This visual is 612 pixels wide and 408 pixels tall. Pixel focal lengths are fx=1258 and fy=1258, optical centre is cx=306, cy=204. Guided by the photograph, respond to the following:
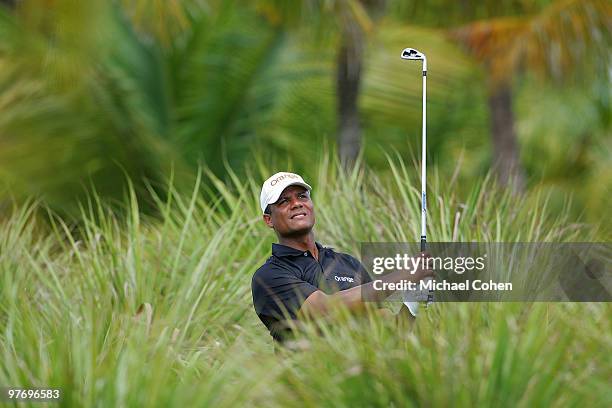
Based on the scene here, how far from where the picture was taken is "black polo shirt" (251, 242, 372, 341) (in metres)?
5.79

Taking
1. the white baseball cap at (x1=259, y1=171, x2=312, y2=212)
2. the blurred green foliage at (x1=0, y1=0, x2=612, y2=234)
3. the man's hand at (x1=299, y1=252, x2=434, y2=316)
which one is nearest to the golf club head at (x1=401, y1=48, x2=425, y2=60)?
the white baseball cap at (x1=259, y1=171, x2=312, y2=212)

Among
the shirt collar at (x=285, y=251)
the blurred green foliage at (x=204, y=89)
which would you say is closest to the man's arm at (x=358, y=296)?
the shirt collar at (x=285, y=251)

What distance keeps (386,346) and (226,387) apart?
0.68 metres

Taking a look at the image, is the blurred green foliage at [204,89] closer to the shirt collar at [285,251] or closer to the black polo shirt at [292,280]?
the black polo shirt at [292,280]

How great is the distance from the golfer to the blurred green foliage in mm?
4162

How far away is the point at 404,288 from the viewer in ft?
18.0

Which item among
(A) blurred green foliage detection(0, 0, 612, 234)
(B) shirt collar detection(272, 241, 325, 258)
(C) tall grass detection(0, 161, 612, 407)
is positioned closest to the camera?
(C) tall grass detection(0, 161, 612, 407)

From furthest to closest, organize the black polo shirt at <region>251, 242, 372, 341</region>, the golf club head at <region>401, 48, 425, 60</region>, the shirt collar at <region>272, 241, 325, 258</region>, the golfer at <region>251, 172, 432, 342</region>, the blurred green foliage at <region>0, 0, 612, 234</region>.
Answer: the blurred green foliage at <region>0, 0, 612, 234</region>, the golf club head at <region>401, 48, 425, 60</region>, the shirt collar at <region>272, 241, 325, 258</region>, the black polo shirt at <region>251, 242, 372, 341</region>, the golfer at <region>251, 172, 432, 342</region>

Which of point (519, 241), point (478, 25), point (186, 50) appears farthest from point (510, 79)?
point (519, 241)

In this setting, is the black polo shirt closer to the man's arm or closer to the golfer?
the golfer

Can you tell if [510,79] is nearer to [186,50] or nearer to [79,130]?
[186,50]

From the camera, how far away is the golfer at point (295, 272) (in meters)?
5.64

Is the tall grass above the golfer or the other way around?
the other way around

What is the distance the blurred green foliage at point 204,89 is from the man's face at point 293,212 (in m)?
4.19
